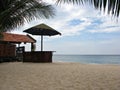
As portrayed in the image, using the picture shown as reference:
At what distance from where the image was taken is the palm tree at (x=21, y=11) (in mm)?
8406

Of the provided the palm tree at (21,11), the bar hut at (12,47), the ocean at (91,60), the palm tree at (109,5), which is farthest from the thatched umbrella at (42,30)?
the palm tree at (109,5)

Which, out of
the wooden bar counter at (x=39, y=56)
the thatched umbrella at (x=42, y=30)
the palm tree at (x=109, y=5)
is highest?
the thatched umbrella at (x=42, y=30)

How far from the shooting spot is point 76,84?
20.8ft

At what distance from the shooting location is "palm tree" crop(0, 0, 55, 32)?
841 cm

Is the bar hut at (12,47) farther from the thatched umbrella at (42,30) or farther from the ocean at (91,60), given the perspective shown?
the ocean at (91,60)

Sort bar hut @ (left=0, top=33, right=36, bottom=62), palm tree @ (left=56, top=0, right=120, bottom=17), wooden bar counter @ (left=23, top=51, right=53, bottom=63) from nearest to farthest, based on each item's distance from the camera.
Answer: palm tree @ (left=56, top=0, right=120, bottom=17) → wooden bar counter @ (left=23, top=51, right=53, bottom=63) → bar hut @ (left=0, top=33, right=36, bottom=62)

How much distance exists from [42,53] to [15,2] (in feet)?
25.4

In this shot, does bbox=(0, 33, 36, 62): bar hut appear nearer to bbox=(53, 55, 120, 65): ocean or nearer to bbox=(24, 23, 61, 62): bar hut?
bbox=(24, 23, 61, 62): bar hut

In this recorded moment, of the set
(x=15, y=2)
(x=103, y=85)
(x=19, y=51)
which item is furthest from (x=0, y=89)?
(x=19, y=51)

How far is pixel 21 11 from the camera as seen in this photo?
8883 millimetres

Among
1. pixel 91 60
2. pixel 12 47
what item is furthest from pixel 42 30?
pixel 91 60

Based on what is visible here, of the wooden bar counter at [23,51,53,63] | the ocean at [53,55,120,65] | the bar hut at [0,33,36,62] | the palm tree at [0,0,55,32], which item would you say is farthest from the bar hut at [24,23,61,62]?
the ocean at [53,55,120,65]

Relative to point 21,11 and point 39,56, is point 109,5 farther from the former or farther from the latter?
point 39,56

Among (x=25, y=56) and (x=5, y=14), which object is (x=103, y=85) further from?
(x=25, y=56)
